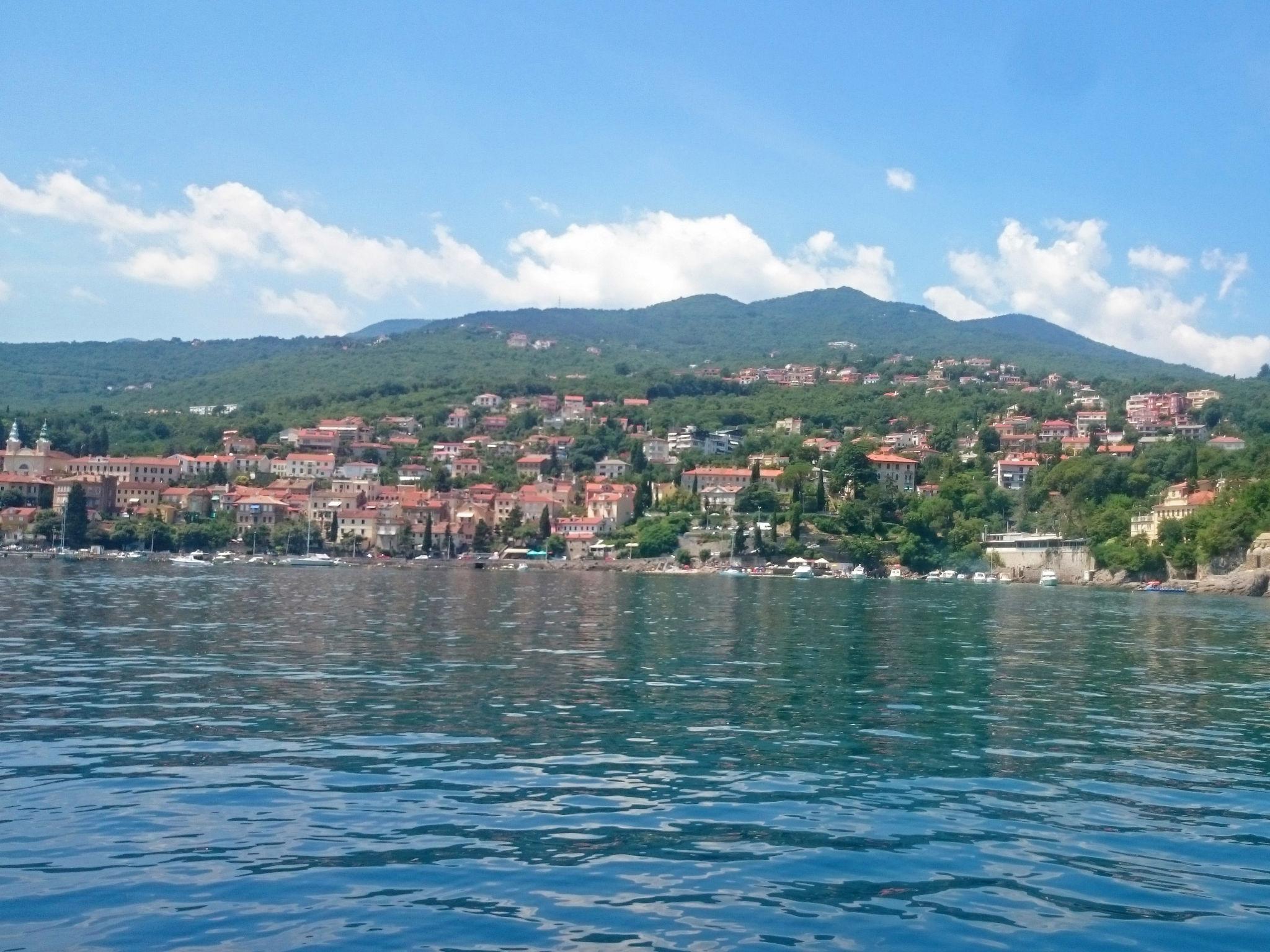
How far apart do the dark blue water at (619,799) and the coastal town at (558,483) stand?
7521 cm

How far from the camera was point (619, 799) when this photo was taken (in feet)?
35.2

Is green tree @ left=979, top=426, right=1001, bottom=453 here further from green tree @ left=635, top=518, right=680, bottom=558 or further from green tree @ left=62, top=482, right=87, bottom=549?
green tree @ left=62, top=482, right=87, bottom=549

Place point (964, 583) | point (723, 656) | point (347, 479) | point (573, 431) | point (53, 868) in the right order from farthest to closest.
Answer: point (573, 431) < point (347, 479) < point (964, 583) < point (723, 656) < point (53, 868)

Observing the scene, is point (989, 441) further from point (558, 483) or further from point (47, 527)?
point (47, 527)

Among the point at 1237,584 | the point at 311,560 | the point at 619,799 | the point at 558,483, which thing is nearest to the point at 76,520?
the point at 311,560

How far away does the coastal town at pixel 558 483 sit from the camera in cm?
10288

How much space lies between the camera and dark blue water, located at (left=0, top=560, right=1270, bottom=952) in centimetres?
769

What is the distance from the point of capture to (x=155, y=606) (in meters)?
35.8

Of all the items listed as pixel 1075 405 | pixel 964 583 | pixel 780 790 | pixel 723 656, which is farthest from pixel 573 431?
pixel 780 790

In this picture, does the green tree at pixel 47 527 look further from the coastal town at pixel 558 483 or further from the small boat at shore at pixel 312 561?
the small boat at shore at pixel 312 561

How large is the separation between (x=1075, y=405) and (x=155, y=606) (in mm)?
144487

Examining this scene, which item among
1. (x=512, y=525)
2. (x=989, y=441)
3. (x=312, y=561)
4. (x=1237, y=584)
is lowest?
(x=312, y=561)

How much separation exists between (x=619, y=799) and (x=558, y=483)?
119 metres

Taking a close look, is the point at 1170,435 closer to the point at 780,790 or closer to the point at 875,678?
the point at 875,678
